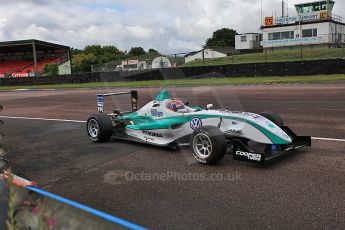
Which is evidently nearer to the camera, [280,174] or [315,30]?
[280,174]

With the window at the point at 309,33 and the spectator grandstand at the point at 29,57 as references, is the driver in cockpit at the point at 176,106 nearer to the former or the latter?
the spectator grandstand at the point at 29,57

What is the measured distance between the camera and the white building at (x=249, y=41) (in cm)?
7038

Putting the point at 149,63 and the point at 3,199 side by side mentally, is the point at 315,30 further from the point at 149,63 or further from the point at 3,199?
the point at 3,199

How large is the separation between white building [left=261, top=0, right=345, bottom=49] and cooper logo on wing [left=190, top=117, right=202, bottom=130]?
188 feet

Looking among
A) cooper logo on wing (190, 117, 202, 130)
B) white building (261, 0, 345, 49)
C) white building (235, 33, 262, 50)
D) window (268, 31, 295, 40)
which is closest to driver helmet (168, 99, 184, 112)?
cooper logo on wing (190, 117, 202, 130)

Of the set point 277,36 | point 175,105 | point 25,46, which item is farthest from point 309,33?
point 175,105

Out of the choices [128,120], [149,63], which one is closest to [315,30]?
[149,63]

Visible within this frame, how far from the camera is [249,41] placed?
231 feet

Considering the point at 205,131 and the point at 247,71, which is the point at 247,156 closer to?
the point at 205,131

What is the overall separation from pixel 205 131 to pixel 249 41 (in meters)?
67.8

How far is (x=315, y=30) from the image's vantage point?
60.3m

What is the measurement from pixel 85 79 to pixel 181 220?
32.2 metres

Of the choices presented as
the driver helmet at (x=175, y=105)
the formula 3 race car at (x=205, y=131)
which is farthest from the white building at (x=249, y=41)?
the driver helmet at (x=175, y=105)

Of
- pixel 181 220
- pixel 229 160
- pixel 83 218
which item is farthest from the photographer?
pixel 229 160
